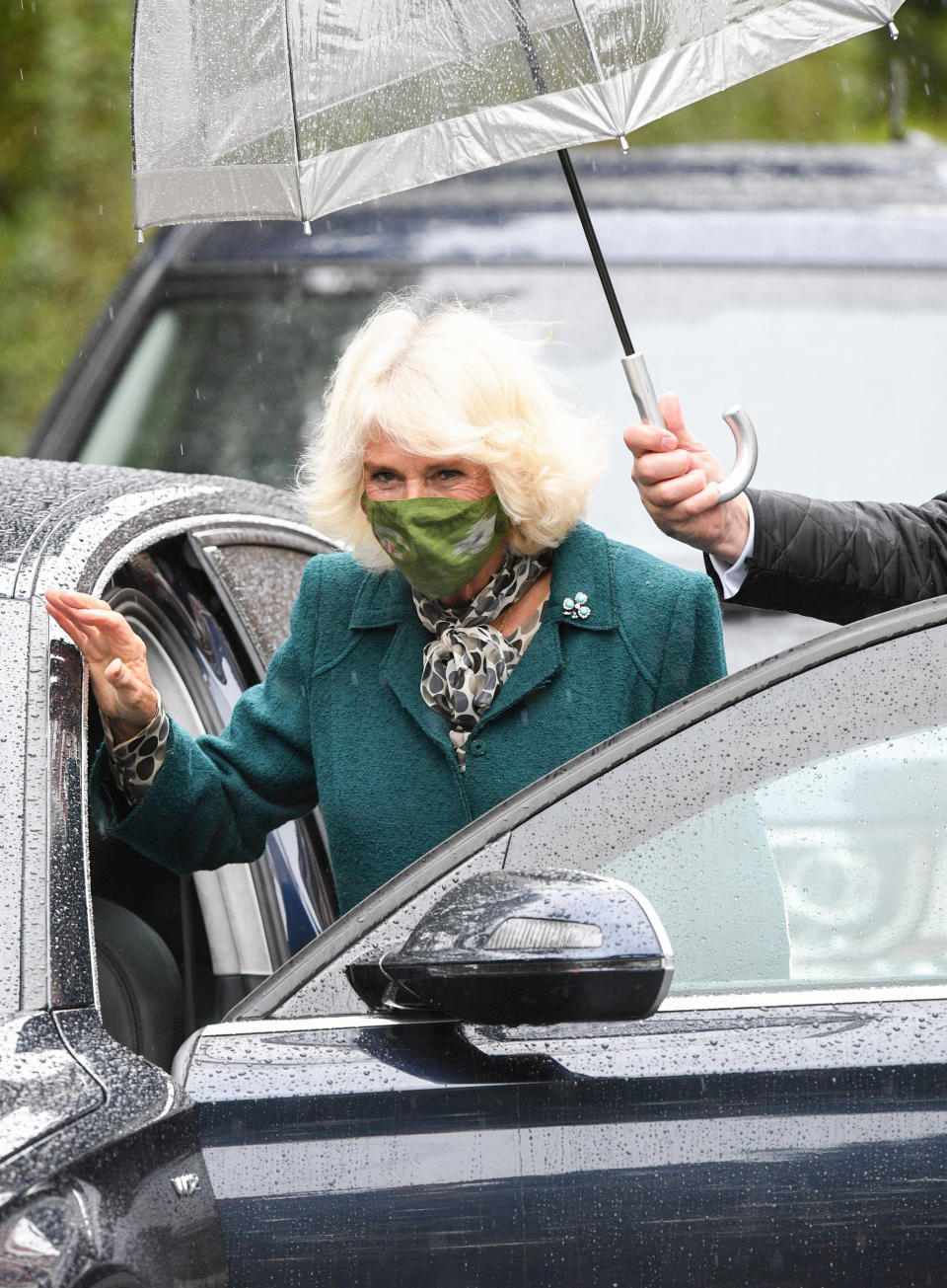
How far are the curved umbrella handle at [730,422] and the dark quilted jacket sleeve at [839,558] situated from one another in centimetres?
14

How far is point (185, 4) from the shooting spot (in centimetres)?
263

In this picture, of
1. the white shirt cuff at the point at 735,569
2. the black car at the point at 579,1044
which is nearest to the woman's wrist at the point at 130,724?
the black car at the point at 579,1044

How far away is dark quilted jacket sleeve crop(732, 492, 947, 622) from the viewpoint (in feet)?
8.55

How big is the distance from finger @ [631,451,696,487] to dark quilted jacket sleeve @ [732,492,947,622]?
0.22 m

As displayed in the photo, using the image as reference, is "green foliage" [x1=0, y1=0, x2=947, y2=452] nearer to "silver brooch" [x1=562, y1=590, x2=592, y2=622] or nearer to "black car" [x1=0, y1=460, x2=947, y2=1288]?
"silver brooch" [x1=562, y1=590, x2=592, y2=622]

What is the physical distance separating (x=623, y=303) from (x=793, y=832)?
3351 millimetres

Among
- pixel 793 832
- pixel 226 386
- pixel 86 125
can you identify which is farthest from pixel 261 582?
pixel 86 125

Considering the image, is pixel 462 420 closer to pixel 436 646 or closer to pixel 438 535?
pixel 438 535

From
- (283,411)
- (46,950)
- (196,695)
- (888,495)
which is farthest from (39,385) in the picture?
(46,950)

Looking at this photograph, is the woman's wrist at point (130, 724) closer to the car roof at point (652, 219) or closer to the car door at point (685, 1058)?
the car door at point (685, 1058)

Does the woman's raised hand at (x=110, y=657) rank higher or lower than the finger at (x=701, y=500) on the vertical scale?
lower

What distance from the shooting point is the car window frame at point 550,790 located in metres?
1.95

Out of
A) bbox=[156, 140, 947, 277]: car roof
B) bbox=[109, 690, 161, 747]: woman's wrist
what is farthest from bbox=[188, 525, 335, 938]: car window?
bbox=[156, 140, 947, 277]: car roof

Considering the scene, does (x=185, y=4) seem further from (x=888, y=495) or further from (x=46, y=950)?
(x=888, y=495)
